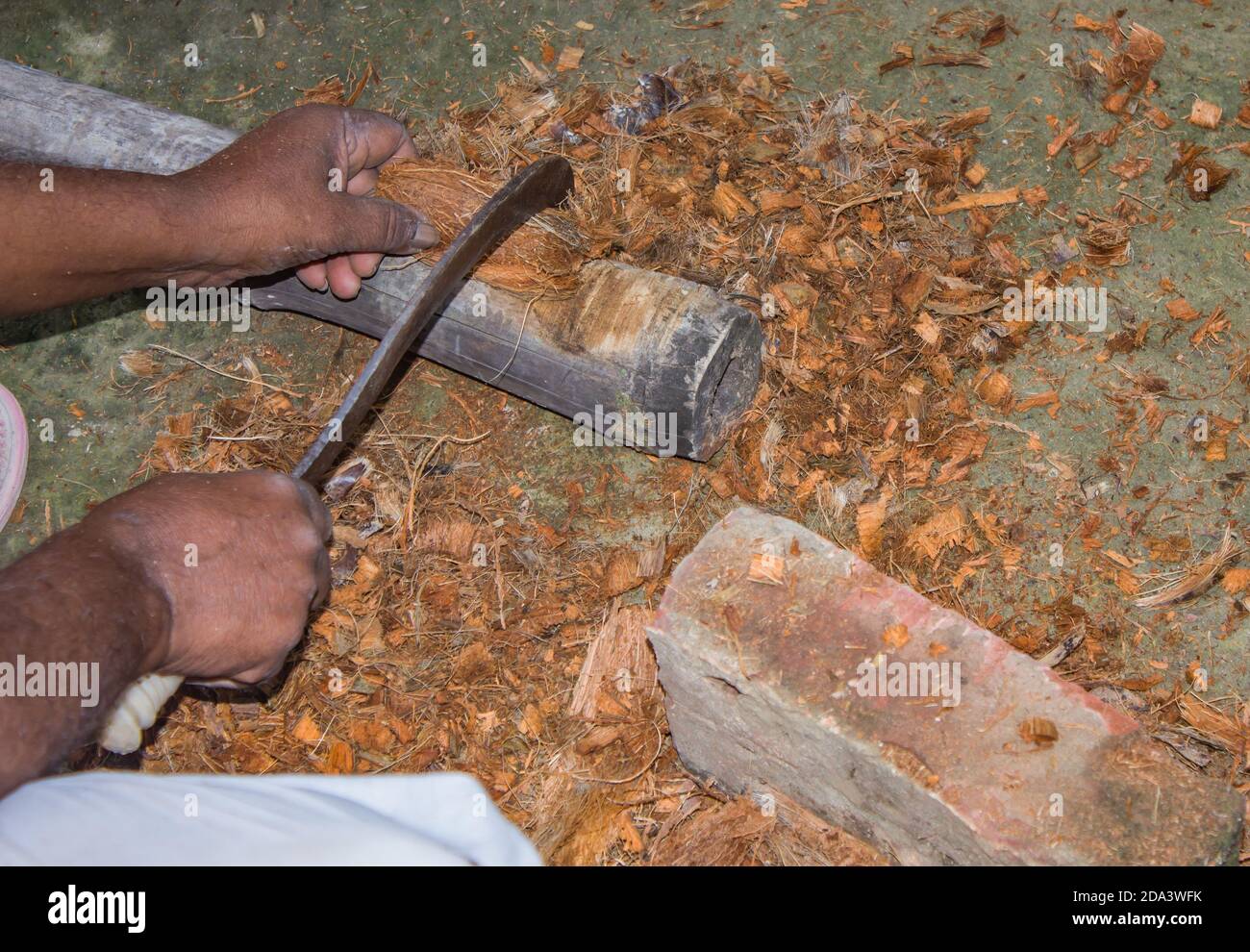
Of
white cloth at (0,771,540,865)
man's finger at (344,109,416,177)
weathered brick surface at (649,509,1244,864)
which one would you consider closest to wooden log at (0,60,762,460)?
man's finger at (344,109,416,177)

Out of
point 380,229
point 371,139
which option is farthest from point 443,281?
point 371,139

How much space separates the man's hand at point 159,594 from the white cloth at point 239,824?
0.35 meters

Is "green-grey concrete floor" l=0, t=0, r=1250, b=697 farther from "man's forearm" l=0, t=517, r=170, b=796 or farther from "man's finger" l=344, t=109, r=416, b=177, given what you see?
"man's forearm" l=0, t=517, r=170, b=796

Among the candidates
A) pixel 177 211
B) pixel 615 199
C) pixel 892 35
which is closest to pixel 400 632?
pixel 177 211

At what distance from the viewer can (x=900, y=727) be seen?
2.38 m

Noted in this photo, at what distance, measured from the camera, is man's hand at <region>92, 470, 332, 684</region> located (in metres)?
2.29

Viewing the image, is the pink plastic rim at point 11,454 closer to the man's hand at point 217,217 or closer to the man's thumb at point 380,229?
the man's hand at point 217,217

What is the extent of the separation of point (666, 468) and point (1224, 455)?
177 centimetres

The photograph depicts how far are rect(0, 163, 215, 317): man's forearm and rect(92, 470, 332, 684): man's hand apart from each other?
0.66m

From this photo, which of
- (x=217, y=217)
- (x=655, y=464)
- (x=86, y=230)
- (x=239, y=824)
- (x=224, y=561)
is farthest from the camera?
(x=655, y=464)

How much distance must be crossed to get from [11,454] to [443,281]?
192cm

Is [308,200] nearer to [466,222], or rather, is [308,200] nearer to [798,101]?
[466,222]

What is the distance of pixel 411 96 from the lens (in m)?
4.26
